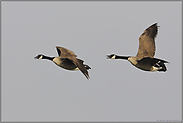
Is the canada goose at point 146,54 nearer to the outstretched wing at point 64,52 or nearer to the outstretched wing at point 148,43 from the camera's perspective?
the outstretched wing at point 148,43

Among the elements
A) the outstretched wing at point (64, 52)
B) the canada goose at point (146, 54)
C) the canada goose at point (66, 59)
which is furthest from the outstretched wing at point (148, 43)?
the outstretched wing at point (64, 52)

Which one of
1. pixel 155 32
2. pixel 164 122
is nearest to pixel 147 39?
pixel 155 32

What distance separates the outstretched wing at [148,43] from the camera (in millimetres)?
25047

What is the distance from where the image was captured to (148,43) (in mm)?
25203

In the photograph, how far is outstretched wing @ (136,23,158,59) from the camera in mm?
25047

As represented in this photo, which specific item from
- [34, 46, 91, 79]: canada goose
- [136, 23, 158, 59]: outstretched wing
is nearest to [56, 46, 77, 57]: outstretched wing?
[34, 46, 91, 79]: canada goose

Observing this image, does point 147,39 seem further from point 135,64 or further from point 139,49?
point 135,64

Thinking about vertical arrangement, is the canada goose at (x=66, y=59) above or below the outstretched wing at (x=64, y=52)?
below

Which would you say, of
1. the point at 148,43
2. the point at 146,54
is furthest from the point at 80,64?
the point at 148,43

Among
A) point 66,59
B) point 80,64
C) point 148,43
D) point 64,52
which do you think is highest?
point 148,43

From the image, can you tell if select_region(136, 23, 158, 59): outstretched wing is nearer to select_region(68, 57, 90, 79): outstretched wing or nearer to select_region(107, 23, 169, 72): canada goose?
select_region(107, 23, 169, 72): canada goose

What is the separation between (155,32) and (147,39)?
76 centimetres

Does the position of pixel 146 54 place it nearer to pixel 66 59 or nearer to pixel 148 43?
pixel 148 43

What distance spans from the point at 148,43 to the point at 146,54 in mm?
840
